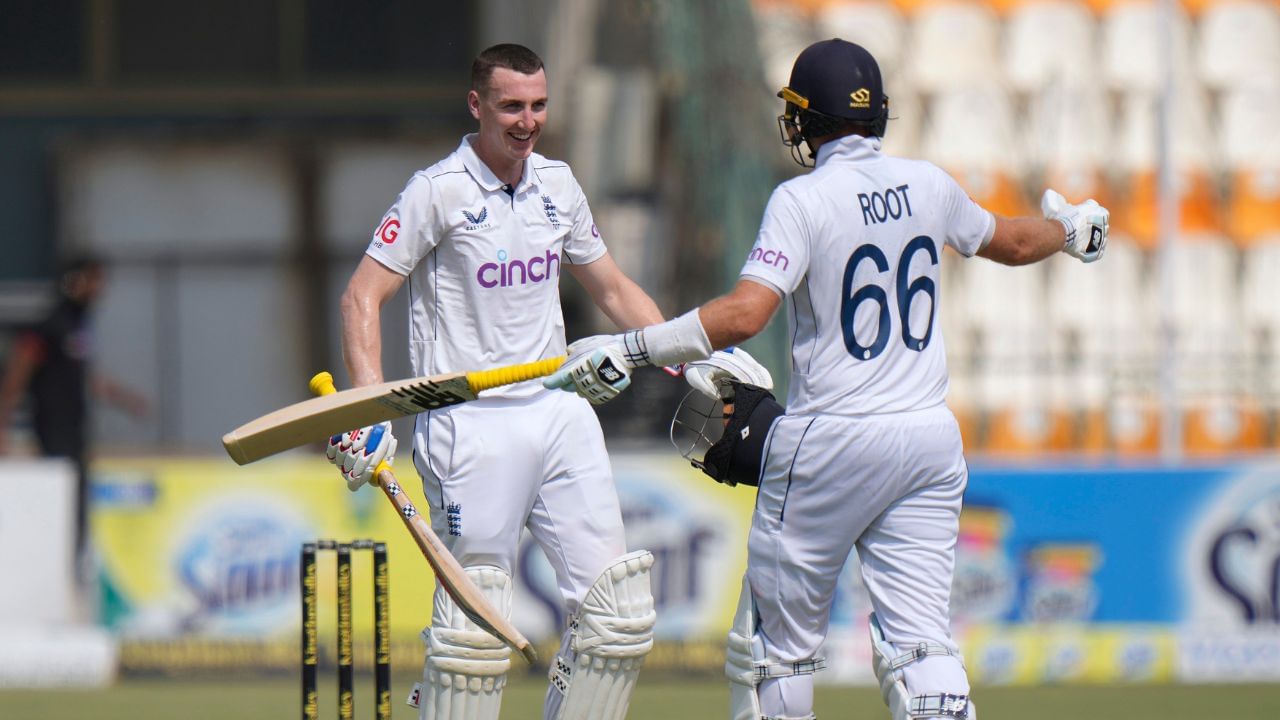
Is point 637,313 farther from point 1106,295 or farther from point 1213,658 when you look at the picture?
point 1106,295

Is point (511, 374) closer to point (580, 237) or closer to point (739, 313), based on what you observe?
point (739, 313)

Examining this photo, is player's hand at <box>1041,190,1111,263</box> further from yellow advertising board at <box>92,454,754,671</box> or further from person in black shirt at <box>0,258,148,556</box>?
person in black shirt at <box>0,258,148,556</box>

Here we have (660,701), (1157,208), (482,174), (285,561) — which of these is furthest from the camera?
(1157,208)

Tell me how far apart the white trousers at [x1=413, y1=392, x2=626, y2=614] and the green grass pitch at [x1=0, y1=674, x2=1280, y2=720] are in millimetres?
2191

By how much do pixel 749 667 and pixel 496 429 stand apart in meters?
0.88

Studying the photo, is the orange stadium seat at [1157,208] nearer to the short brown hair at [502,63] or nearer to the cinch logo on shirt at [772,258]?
the short brown hair at [502,63]

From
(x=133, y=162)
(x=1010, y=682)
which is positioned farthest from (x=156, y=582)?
(x=133, y=162)

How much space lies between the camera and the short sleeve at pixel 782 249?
13.1 ft

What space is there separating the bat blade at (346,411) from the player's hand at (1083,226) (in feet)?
5.01

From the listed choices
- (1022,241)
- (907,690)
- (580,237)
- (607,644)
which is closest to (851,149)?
(1022,241)

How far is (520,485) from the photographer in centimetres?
456

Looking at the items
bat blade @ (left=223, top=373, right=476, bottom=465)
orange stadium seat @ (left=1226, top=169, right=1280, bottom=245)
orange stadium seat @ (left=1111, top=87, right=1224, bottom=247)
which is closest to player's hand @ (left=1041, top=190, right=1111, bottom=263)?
bat blade @ (left=223, top=373, right=476, bottom=465)

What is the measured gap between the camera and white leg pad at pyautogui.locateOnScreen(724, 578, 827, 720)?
4.21 m

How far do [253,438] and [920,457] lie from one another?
154 cm
